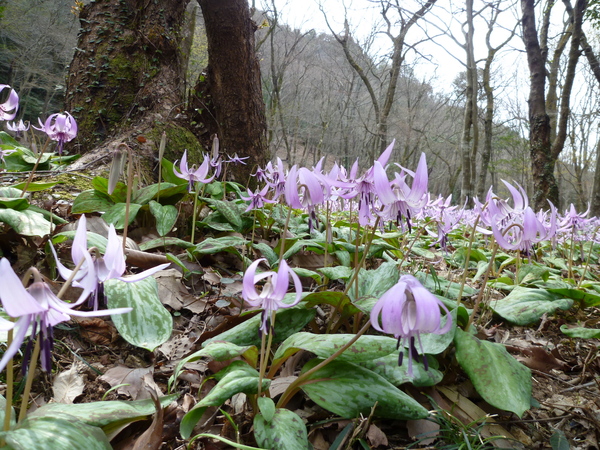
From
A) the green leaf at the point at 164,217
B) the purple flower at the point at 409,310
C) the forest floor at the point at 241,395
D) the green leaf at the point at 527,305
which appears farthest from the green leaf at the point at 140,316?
the green leaf at the point at 527,305

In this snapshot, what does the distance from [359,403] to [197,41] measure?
17.5 m

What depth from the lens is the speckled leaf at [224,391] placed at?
81 centimetres

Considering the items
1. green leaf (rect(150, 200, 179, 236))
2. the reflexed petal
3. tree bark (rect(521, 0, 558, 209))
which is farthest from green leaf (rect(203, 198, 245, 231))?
tree bark (rect(521, 0, 558, 209))

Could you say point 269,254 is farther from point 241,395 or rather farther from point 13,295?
point 13,295

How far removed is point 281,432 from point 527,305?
1130 mm

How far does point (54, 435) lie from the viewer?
681 mm

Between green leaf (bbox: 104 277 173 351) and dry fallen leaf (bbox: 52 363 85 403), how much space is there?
257 mm

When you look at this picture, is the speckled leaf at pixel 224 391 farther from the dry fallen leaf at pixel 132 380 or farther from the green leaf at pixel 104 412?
the dry fallen leaf at pixel 132 380

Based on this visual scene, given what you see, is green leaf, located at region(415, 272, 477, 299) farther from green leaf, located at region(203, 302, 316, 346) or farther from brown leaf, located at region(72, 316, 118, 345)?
brown leaf, located at region(72, 316, 118, 345)

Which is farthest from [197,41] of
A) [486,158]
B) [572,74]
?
[572,74]

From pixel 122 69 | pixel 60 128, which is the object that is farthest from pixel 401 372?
pixel 122 69

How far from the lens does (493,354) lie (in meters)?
1.11

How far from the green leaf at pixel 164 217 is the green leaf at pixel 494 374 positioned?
1.44 meters

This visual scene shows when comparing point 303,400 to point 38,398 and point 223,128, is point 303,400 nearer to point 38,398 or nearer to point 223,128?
point 38,398
